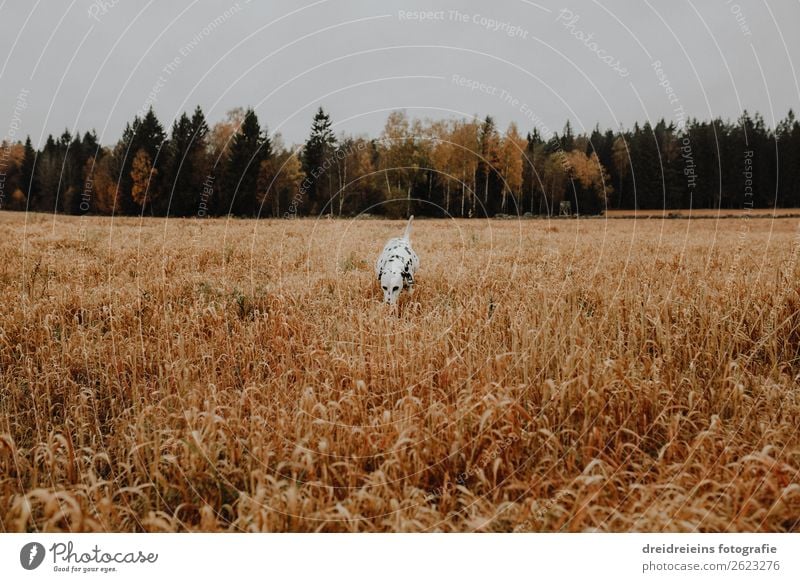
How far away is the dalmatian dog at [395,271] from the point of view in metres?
6.37

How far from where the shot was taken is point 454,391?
3625mm

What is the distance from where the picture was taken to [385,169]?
44.1 feet

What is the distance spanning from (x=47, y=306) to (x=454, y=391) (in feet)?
19.5

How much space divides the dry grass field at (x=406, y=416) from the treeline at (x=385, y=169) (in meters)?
7.89
